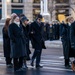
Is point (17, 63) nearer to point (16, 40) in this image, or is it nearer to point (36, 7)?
point (16, 40)

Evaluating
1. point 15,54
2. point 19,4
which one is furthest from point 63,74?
point 19,4

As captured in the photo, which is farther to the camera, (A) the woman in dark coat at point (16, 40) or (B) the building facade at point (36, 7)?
(B) the building facade at point (36, 7)

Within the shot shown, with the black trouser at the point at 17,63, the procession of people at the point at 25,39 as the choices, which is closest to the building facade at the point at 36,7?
the procession of people at the point at 25,39

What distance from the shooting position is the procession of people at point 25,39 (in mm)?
10711

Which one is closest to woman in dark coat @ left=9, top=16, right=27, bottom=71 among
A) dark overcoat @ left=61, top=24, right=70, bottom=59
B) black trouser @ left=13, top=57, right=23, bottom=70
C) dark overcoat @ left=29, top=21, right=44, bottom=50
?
black trouser @ left=13, top=57, right=23, bottom=70

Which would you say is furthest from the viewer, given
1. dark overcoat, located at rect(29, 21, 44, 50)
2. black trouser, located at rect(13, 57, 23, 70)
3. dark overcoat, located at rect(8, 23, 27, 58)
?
dark overcoat, located at rect(29, 21, 44, 50)

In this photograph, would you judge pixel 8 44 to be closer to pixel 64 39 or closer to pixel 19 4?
pixel 64 39

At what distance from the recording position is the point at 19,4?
213 feet

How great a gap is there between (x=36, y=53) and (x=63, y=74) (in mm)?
1767

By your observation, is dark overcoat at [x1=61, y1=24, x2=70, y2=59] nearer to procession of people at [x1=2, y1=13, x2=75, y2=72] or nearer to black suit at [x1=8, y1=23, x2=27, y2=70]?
procession of people at [x1=2, y1=13, x2=75, y2=72]

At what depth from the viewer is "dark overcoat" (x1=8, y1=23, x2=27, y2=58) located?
10.6 m

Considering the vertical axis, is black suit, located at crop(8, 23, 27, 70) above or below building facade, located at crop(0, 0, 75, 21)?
above

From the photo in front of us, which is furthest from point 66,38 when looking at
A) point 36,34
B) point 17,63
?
point 17,63

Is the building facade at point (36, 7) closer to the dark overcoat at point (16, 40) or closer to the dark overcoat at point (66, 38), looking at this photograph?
the dark overcoat at point (66, 38)
